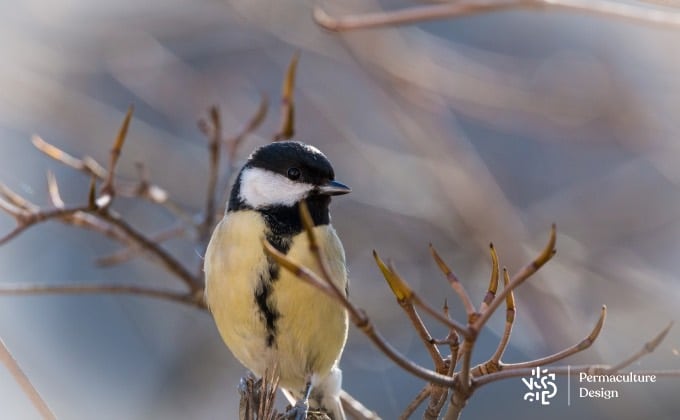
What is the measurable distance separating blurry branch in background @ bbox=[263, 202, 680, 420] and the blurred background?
197 cm

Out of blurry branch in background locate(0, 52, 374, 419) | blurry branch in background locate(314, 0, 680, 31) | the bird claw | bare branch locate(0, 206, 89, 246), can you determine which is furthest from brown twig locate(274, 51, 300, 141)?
the bird claw

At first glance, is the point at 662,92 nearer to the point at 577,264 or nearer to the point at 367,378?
the point at 577,264

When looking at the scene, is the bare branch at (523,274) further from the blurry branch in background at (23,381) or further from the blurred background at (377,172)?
the blurred background at (377,172)

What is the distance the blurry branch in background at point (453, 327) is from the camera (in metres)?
1.60

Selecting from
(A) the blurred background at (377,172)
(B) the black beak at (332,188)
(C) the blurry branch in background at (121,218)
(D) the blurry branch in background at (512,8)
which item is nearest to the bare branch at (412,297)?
(C) the blurry branch in background at (121,218)

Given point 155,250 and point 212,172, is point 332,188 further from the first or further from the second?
point 155,250

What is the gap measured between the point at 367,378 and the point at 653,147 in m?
2.22

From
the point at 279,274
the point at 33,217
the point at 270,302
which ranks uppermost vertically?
the point at 33,217

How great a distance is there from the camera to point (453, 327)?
67.0 inches

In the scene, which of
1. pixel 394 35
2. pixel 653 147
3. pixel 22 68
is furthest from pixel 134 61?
pixel 653 147

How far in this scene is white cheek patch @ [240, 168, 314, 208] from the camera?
10.3 ft

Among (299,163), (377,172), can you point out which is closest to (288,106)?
(299,163)

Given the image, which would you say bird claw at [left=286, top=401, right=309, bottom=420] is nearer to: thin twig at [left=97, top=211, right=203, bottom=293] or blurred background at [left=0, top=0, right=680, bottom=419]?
thin twig at [left=97, top=211, right=203, bottom=293]

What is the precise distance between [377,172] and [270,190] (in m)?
1.61
